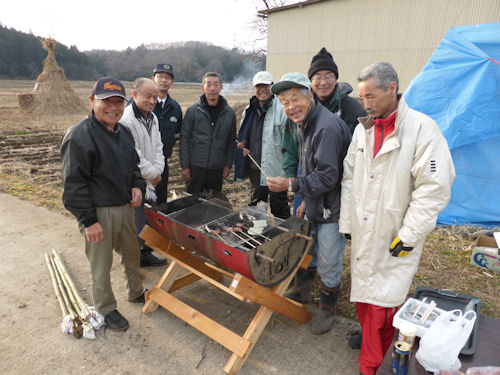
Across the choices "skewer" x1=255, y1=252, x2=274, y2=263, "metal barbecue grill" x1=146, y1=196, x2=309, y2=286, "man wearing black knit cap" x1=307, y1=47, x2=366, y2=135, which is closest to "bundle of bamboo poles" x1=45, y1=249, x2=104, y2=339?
"metal barbecue grill" x1=146, y1=196, x2=309, y2=286

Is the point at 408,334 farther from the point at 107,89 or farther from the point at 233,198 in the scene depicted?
the point at 233,198

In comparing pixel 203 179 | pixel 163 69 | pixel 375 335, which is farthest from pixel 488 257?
pixel 163 69

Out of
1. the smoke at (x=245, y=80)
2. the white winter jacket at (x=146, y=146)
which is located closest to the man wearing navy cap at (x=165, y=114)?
the white winter jacket at (x=146, y=146)

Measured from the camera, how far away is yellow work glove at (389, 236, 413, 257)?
2062 mm

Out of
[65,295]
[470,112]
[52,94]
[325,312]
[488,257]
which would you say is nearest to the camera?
[325,312]

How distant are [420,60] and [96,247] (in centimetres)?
1370

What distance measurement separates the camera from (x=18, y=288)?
3.48 m

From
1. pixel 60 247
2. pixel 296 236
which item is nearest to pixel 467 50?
pixel 296 236

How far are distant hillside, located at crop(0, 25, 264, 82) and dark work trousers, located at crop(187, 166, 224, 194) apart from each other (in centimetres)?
Answer: 3764

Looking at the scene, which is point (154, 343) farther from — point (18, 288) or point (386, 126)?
point (386, 126)

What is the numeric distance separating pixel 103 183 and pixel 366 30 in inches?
579

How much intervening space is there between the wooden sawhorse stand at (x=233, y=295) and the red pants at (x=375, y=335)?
2.09ft

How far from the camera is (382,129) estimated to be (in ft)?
7.25

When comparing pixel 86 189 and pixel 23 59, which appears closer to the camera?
pixel 86 189
